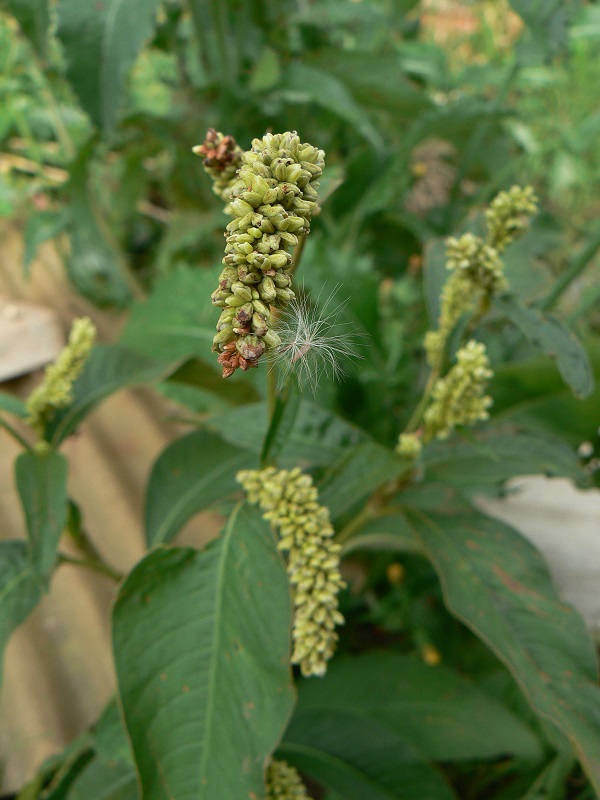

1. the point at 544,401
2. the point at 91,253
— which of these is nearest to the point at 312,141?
the point at 91,253

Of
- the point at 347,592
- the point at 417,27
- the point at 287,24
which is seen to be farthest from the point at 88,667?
the point at 417,27

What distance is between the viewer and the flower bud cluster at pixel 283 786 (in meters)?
0.62

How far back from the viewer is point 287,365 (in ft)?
1.38

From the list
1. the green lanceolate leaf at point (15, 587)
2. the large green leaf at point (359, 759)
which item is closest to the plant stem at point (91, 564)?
the green lanceolate leaf at point (15, 587)

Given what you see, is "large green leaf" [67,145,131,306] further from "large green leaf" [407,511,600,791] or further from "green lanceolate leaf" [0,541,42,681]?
"large green leaf" [407,511,600,791]

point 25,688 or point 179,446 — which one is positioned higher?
point 179,446

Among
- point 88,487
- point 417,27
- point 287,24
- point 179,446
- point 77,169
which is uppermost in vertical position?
point 417,27

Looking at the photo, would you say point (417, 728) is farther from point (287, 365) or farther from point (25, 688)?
point (287, 365)

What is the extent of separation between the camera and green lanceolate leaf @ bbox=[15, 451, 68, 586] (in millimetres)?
650

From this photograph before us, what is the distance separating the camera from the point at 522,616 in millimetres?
675

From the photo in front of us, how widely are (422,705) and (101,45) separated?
1019 mm

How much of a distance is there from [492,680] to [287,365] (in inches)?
33.8

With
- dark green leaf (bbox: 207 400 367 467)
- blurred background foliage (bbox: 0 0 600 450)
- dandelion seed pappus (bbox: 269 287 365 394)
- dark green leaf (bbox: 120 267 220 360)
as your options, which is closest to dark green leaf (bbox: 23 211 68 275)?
blurred background foliage (bbox: 0 0 600 450)

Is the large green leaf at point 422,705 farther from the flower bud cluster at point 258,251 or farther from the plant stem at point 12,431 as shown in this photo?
the flower bud cluster at point 258,251
